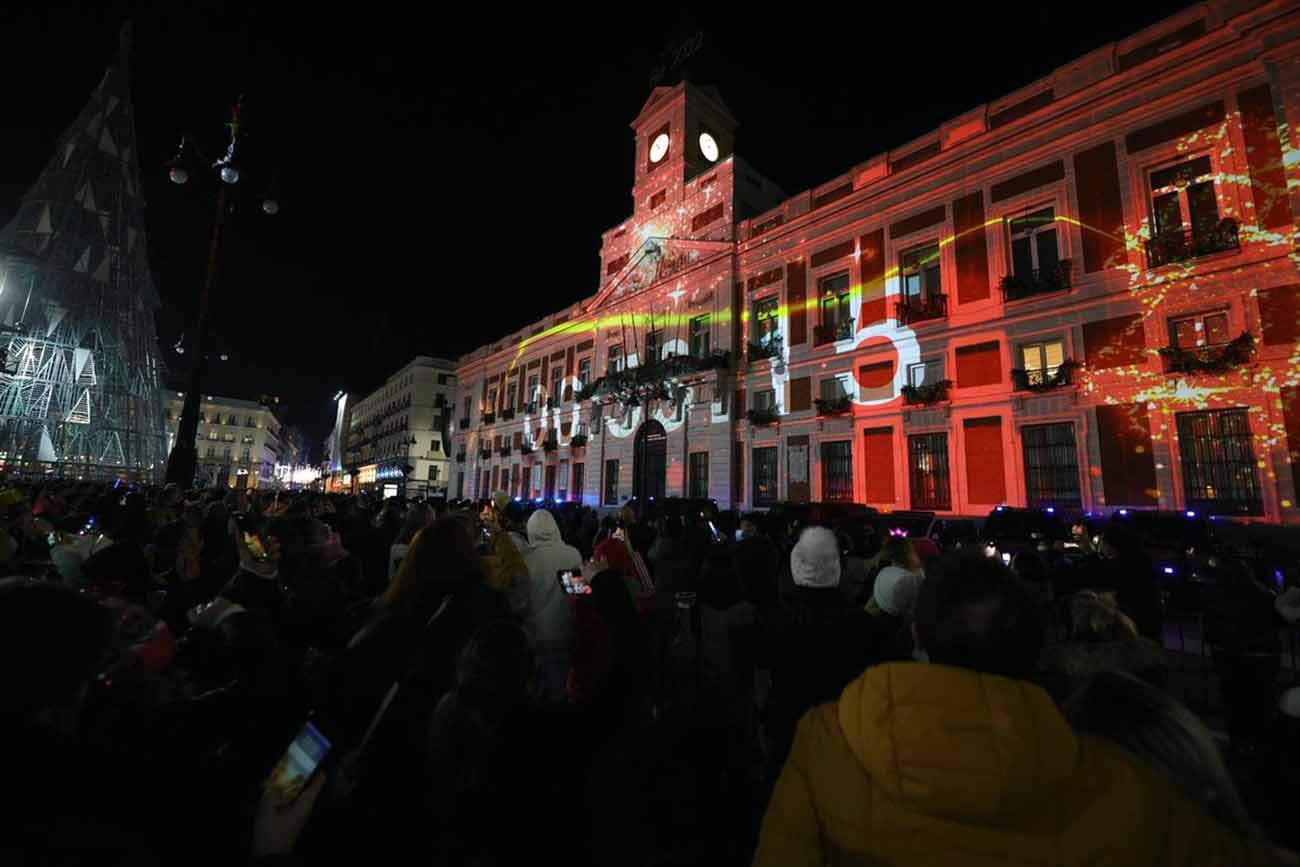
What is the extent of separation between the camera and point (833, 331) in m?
19.5

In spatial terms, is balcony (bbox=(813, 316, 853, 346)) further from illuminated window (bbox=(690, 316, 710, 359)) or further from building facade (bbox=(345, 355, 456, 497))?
building facade (bbox=(345, 355, 456, 497))

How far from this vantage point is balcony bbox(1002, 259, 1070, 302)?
14.5 metres

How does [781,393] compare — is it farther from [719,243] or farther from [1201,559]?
[1201,559]

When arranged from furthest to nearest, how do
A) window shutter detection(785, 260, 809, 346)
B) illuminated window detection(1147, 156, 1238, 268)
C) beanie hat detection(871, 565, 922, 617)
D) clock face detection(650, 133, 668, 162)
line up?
clock face detection(650, 133, 668, 162) < window shutter detection(785, 260, 809, 346) < illuminated window detection(1147, 156, 1238, 268) < beanie hat detection(871, 565, 922, 617)

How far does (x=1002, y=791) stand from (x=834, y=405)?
733 inches

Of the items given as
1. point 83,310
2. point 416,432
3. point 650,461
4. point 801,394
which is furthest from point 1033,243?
point 416,432

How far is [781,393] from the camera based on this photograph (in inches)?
820

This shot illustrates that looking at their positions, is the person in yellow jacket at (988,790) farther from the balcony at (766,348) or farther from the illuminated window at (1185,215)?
the balcony at (766,348)

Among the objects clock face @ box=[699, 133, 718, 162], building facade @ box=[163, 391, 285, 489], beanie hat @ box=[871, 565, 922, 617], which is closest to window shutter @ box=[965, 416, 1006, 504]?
beanie hat @ box=[871, 565, 922, 617]

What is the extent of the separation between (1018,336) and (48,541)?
65.1 feet

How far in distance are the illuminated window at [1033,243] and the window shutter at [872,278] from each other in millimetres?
3791

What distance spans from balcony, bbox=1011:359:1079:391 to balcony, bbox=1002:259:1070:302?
2.06m

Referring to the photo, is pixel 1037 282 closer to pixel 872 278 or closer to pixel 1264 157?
pixel 1264 157

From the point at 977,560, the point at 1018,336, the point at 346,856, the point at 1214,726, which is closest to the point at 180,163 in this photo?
the point at 346,856
